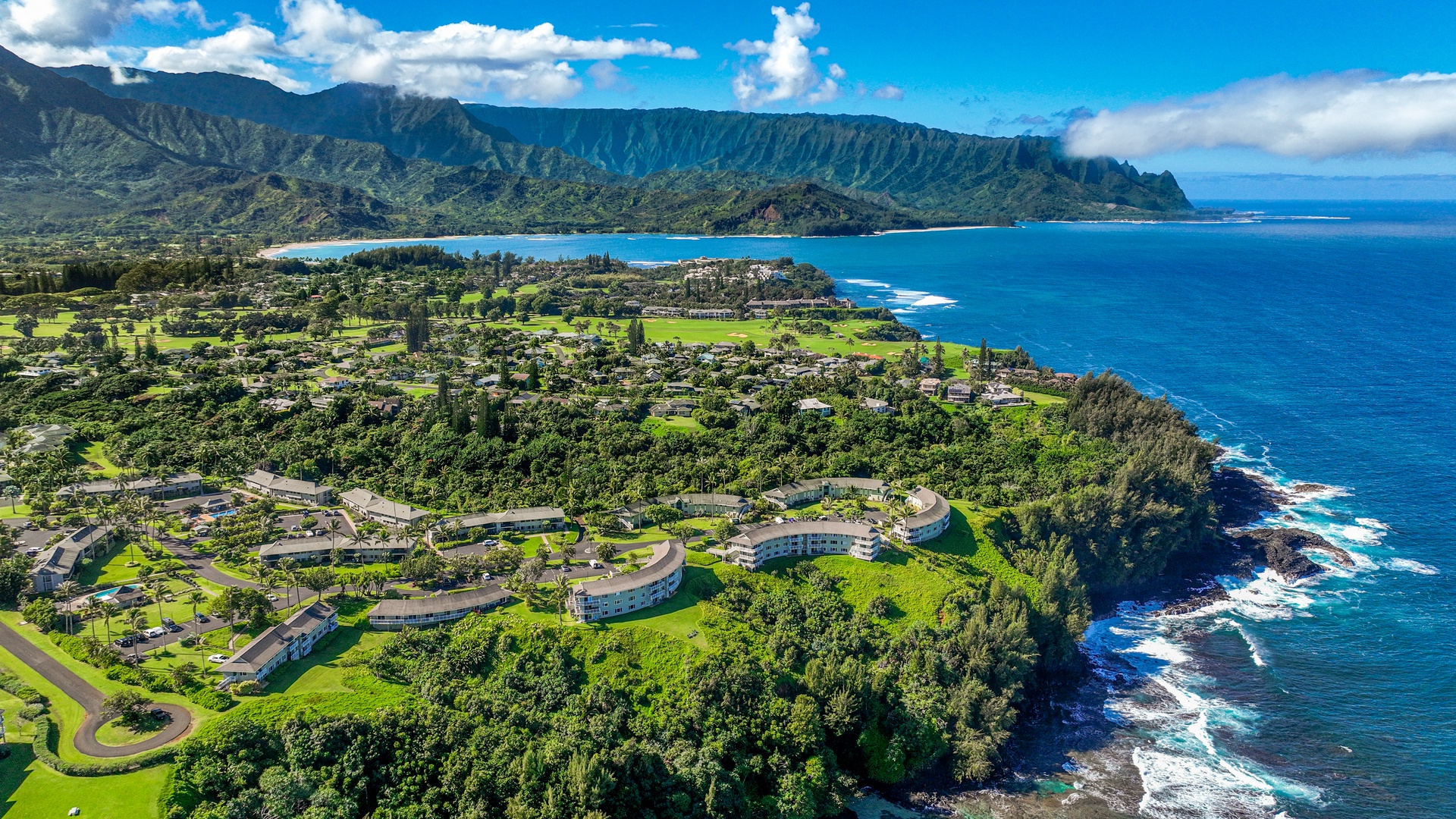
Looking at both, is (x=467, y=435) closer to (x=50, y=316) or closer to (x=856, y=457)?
(x=856, y=457)

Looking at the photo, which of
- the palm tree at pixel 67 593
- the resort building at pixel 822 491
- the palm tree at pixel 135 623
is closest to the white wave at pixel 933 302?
the resort building at pixel 822 491

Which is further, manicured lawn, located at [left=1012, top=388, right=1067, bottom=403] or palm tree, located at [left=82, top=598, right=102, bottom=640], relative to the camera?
manicured lawn, located at [left=1012, top=388, right=1067, bottom=403]

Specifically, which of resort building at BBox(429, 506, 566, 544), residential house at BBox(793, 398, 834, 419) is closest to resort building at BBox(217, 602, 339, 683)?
resort building at BBox(429, 506, 566, 544)

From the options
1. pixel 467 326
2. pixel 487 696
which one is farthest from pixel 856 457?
pixel 467 326

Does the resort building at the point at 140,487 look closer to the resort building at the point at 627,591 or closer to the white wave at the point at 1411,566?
the resort building at the point at 627,591

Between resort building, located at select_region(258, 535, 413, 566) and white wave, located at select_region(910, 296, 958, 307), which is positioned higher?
white wave, located at select_region(910, 296, 958, 307)

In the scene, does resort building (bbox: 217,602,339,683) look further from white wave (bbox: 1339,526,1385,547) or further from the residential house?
white wave (bbox: 1339,526,1385,547)
